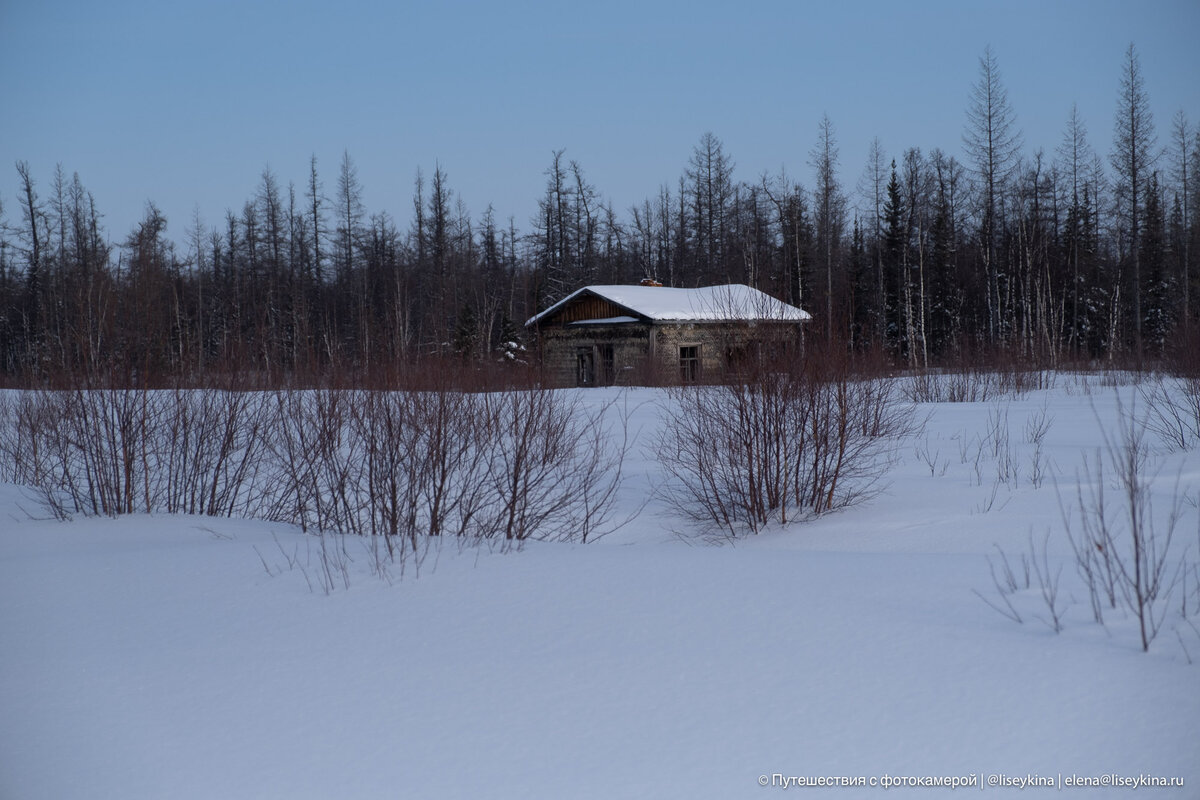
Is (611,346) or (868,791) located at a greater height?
(611,346)

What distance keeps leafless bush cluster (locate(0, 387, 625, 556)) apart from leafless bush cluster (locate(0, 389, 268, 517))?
0.02 metres

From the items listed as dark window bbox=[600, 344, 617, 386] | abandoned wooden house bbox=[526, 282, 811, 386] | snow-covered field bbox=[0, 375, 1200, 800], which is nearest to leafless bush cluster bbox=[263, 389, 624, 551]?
snow-covered field bbox=[0, 375, 1200, 800]

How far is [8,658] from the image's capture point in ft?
14.1

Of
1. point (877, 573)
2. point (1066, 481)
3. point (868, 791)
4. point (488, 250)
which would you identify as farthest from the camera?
point (488, 250)

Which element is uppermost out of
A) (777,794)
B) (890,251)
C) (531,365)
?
(890,251)

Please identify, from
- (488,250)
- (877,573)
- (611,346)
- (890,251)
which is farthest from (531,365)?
(488,250)

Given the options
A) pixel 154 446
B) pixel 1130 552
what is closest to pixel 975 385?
pixel 1130 552

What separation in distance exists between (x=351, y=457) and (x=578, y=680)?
15.2 ft

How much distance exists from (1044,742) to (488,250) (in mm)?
48220

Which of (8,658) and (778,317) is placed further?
(778,317)

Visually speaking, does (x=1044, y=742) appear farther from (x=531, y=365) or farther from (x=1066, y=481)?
(x=1066, y=481)

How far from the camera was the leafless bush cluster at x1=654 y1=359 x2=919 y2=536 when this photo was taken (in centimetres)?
886

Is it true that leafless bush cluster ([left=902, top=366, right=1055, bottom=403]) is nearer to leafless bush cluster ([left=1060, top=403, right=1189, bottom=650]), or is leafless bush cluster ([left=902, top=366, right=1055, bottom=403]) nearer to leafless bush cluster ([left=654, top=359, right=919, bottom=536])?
leafless bush cluster ([left=1060, top=403, right=1189, bottom=650])

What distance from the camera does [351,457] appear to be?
775 centimetres
